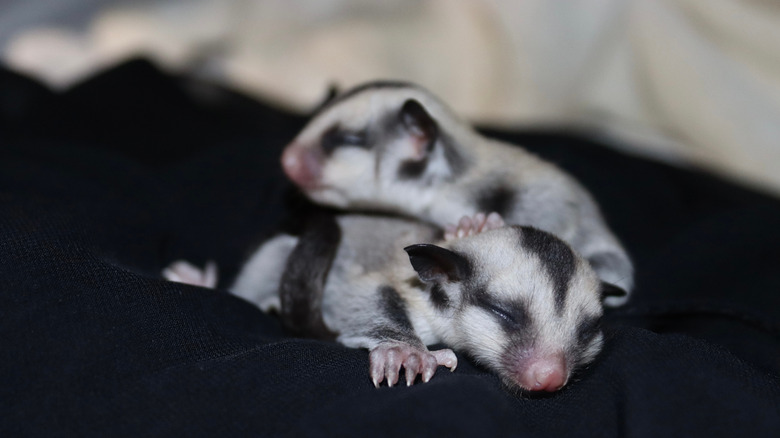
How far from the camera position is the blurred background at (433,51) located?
388cm

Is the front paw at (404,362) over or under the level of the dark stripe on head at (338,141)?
under

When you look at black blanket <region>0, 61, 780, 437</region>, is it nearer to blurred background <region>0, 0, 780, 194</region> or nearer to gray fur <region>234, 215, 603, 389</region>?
gray fur <region>234, 215, 603, 389</region>

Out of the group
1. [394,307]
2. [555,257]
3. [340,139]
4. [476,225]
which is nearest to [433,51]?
[340,139]

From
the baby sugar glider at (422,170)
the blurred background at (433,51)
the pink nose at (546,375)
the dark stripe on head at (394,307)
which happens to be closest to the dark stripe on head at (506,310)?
the pink nose at (546,375)

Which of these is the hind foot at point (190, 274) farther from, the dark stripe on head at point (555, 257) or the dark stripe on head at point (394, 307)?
the dark stripe on head at point (555, 257)

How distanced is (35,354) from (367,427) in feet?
2.54

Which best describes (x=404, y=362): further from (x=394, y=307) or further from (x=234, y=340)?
(x=234, y=340)

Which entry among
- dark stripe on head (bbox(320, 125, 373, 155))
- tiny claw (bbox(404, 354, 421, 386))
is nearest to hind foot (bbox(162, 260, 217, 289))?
dark stripe on head (bbox(320, 125, 373, 155))

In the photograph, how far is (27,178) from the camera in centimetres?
250

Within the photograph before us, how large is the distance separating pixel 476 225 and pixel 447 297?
279 millimetres

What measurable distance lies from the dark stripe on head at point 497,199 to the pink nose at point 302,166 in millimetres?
585

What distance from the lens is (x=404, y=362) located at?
178cm

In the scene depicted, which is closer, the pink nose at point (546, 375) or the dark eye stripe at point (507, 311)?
the pink nose at point (546, 375)

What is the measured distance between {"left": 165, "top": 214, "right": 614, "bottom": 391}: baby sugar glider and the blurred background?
6.04 feet
